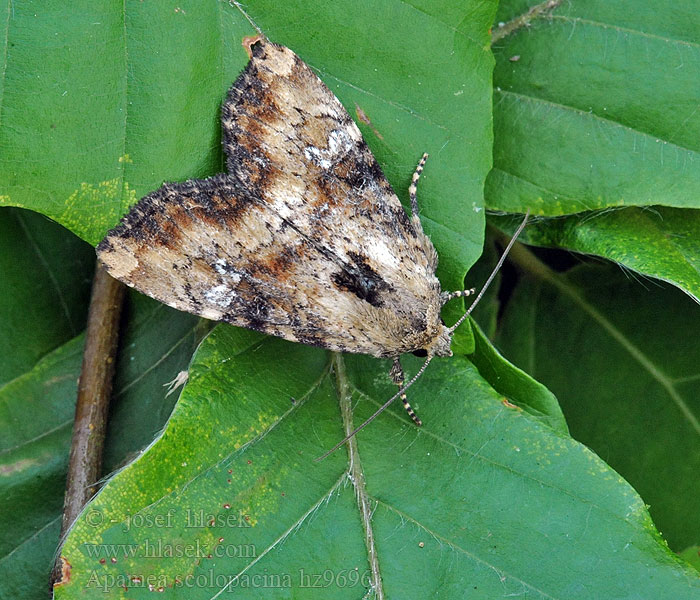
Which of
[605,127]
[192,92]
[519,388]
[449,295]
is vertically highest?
[605,127]

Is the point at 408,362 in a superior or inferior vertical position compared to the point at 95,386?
superior

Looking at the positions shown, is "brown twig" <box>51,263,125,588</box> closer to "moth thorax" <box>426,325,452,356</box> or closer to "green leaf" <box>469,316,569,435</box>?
"moth thorax" <box>426,325,452,356</box>

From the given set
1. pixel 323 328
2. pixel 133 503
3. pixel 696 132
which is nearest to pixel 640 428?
pixel 696 132

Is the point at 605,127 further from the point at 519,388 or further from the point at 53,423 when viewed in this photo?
the point at 53,423

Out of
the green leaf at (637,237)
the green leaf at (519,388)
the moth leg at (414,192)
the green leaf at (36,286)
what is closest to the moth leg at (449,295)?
the green leaf at (519,388)

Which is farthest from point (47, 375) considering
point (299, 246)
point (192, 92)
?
point (192, 92)

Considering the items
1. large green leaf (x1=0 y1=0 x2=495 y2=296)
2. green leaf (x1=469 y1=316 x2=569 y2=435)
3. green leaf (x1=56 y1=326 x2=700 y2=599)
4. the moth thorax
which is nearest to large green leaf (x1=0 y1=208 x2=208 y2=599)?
green leaf (x1=56 y1=326 x2=700 y2=599)
